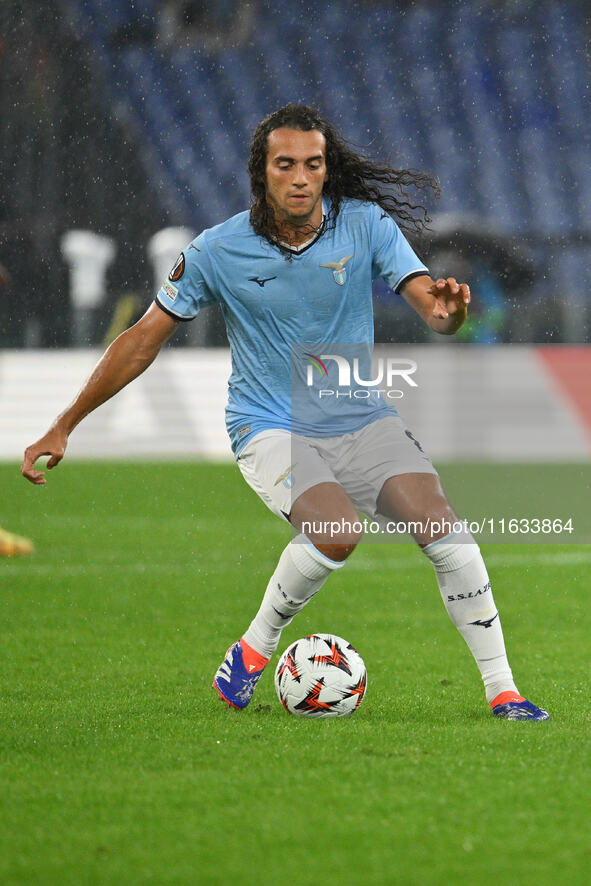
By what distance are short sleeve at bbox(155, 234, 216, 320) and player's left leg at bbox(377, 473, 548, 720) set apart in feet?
2.62

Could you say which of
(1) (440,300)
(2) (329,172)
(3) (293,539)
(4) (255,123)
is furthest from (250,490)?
(4) (255,123)

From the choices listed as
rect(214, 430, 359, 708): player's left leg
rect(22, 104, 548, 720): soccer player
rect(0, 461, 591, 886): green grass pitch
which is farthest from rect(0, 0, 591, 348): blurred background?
rect(214, 430, 359, 708): player's left leg

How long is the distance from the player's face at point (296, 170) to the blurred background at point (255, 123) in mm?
8096

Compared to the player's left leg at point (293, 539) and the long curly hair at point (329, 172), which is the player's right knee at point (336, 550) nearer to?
the player's left leg at point (293, 539)

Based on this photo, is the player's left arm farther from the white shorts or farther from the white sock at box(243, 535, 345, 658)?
the white sock at box(243, 535, 345, 658)

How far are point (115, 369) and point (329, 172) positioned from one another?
899 millimetres

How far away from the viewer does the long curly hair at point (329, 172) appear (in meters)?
3.93

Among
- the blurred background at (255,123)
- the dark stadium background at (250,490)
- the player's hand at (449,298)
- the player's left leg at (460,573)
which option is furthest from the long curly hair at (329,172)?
the blurred background at (255,123)

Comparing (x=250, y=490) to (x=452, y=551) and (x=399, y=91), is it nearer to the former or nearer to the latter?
(x=452, y=551)

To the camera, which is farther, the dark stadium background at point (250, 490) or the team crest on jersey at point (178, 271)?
the team crest on jersey at point (178, 271)

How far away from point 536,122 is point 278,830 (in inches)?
580

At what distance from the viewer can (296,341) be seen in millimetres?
3926

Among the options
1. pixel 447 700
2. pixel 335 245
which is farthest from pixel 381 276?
pixel 447 700

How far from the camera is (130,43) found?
51.2 ft
